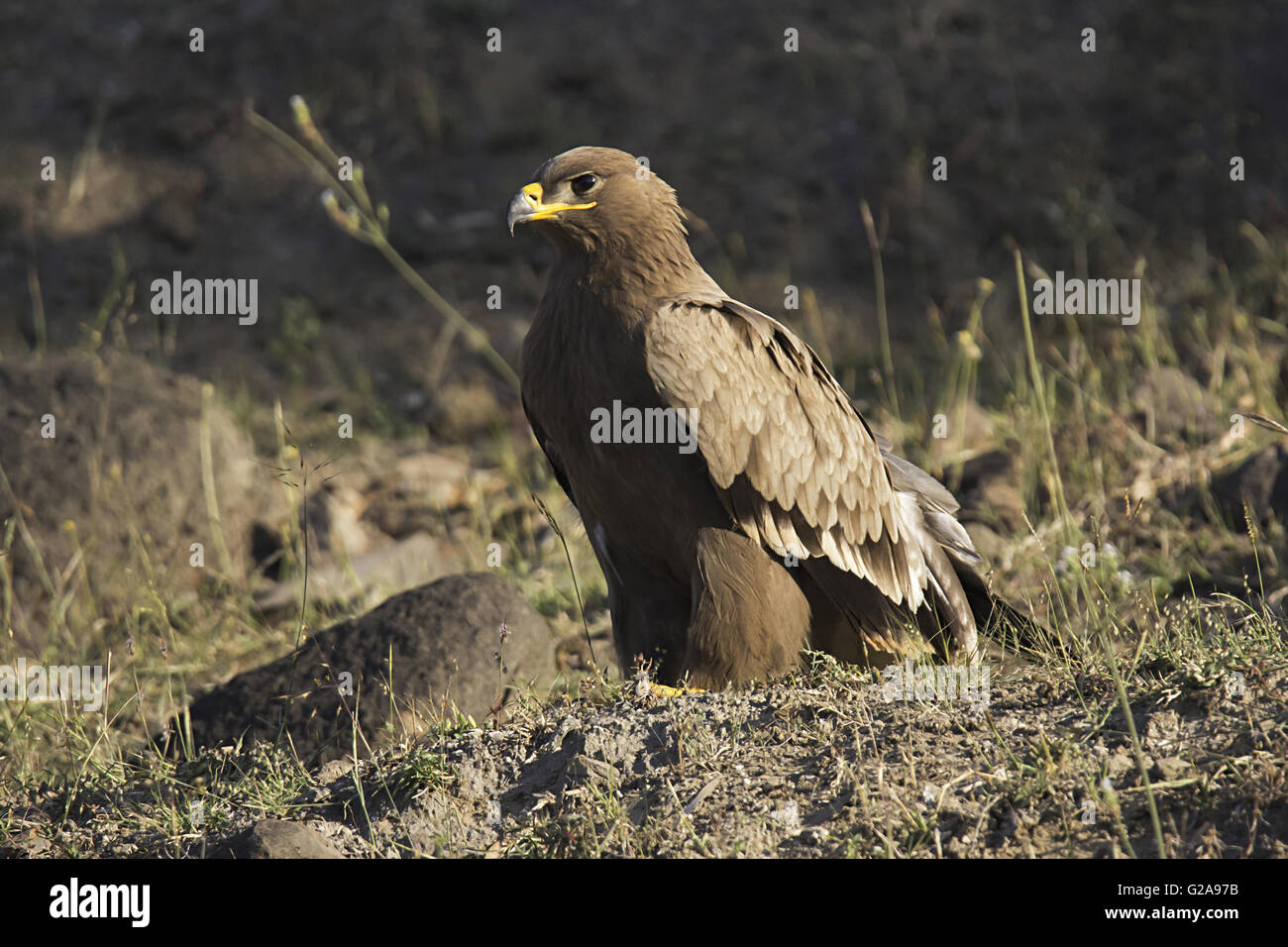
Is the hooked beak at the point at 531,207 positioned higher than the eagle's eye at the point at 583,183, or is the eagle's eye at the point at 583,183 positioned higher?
the eagle's eye at the point at 583,183

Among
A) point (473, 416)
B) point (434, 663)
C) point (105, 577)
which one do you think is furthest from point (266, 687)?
point (473, 416)

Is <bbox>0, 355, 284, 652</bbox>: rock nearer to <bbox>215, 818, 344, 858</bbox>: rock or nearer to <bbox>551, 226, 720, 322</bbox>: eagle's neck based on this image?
<bbox>551, 226, 720, 322</bbox>: eagle's neck

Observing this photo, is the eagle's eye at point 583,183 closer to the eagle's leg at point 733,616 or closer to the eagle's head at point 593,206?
the eagle's head at point 593,206

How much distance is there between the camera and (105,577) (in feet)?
20.5

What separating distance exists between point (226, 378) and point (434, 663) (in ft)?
15.1

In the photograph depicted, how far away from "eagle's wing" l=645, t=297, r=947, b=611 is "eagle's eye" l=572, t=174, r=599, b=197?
0.56 meters

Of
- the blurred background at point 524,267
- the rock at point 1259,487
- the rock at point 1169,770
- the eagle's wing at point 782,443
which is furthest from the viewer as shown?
the blurred background at point 524,267

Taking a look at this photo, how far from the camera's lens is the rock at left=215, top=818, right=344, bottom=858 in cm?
328

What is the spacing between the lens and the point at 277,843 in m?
3.29

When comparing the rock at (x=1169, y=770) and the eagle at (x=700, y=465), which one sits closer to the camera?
the rock at (x=1169, y=770)

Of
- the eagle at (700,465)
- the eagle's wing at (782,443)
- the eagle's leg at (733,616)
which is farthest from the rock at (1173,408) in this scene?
the eagle's leg at (733,616)

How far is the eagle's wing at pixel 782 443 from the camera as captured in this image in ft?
13.9

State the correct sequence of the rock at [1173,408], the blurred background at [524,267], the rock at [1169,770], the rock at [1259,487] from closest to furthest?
the rock at [1169,770], the rock at [1259,487], the blurred background at [524,267], the rock at [1173,408]

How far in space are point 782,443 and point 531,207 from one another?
1159 mm
